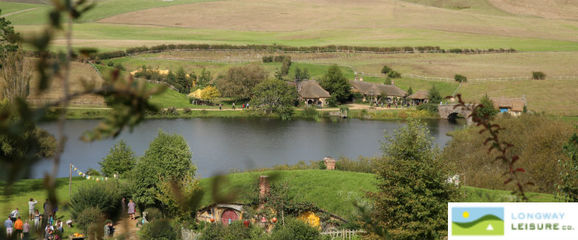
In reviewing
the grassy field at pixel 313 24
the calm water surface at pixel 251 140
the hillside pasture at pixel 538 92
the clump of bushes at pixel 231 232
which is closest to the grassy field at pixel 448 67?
the hillside pasture at pixel 538 92

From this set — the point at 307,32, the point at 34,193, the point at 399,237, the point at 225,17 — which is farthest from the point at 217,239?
the point at 225,17

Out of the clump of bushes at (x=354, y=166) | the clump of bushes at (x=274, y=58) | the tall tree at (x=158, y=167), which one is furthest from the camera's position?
the clump of bushes at (x=274, y=58)

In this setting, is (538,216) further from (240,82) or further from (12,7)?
(12,7)

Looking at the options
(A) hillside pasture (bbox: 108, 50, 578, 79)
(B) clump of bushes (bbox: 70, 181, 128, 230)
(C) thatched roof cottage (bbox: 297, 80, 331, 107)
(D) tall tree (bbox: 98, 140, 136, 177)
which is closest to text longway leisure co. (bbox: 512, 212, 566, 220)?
(B) clump of bushes (bbox: 70, 181, 128, 230)

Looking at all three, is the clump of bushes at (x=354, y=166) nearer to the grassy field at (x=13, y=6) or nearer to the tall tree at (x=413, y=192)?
the tall tree at (x=413, y=192)

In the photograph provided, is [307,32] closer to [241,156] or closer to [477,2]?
[477,2]

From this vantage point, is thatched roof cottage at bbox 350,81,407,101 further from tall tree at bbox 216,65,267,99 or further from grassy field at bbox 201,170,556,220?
grassy field at bbox 201,170,556,220

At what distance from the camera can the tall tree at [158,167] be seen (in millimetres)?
33750

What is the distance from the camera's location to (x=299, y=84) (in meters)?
89.5

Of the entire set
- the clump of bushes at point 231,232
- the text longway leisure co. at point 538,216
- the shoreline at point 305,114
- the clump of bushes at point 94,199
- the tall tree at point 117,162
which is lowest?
the clump of bushes at point 231,232

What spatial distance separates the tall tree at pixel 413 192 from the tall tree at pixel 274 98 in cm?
5116

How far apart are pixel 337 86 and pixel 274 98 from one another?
1148 cm

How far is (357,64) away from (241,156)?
198 feet

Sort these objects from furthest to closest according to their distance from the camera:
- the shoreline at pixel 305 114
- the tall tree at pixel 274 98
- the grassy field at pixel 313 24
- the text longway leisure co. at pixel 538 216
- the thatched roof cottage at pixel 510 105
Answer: the grassy field at pixel 313 24 → the thatched roof cottage at pixel 510 105 → the tall tree at pixel 274 98 → the shoreline at pixel 305 114 → the text longway leisure co. at pixel 538 216
